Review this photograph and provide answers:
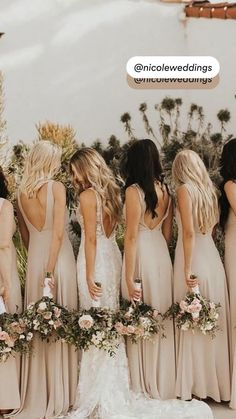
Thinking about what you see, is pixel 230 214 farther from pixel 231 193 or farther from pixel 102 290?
pixel 102 290

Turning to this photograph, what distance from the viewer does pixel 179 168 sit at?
6.61 m

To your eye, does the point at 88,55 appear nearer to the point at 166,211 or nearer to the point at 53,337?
the point at 166,211

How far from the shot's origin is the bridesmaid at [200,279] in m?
6.56

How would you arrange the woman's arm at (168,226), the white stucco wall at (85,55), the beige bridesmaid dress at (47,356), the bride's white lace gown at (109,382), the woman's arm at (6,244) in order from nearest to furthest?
the bride's white lace gown at (109,382) → the woman's arm at (6,244) → the beige bridesmaid dress at (47,356) → the woman's arm at (168,226) → the white stucco wall at (85,55)

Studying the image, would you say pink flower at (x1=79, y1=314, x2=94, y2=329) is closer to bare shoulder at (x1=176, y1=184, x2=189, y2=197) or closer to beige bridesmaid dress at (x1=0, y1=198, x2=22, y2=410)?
beige bridesmaid dress at (x1=0, y1=198, x2=22, y2=410)

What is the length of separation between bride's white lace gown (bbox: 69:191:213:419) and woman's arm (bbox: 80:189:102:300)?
57 millimetres

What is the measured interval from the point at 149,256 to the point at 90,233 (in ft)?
1.57

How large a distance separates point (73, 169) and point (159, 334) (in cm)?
130

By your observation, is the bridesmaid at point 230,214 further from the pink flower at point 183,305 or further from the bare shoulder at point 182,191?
the pink flower at point 183,305

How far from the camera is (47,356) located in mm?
6543

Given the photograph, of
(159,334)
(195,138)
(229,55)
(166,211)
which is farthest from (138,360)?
(229,55)

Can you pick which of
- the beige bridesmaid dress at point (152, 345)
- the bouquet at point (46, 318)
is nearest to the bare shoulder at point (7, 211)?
the bouquet at point (46, 318)

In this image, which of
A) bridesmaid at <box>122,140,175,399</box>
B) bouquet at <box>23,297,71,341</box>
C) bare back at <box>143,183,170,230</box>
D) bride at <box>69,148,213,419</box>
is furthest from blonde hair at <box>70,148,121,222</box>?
bouquet at <box>23,297,71,341</box>

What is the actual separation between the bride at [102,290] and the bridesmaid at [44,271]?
0.11 metres
